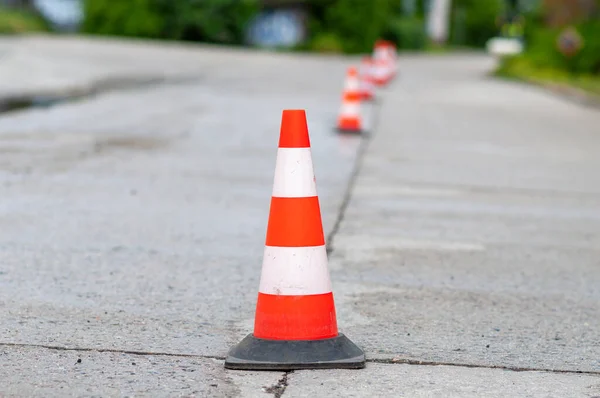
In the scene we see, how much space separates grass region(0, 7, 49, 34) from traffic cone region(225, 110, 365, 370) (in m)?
36.2

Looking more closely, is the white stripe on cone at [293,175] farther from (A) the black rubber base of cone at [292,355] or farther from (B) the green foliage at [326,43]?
(B) the green foliage at [326,43]

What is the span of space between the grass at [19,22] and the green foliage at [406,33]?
2030 centimetres

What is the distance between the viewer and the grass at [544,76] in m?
Answer: 27.4

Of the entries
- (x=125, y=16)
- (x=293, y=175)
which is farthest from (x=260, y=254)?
(x=125, y=16)

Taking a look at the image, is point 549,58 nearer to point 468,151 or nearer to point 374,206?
point 468,151

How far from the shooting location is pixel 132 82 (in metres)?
24.7

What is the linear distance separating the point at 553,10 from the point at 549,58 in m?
1.99

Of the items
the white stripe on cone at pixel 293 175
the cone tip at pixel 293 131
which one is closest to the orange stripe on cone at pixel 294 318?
the white stripe on cone at pixel 293 175

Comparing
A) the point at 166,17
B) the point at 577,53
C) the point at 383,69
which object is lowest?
the point at 166,17

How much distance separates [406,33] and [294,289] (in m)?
59.8

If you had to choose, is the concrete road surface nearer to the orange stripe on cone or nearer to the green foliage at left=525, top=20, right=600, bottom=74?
the orange stripe on cone

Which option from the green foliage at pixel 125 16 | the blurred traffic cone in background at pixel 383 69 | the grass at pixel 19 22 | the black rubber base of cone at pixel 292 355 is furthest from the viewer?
the green foliage at pixel 125 16

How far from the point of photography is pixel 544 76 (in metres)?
32.0

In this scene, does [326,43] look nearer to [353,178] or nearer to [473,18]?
[353,178]
